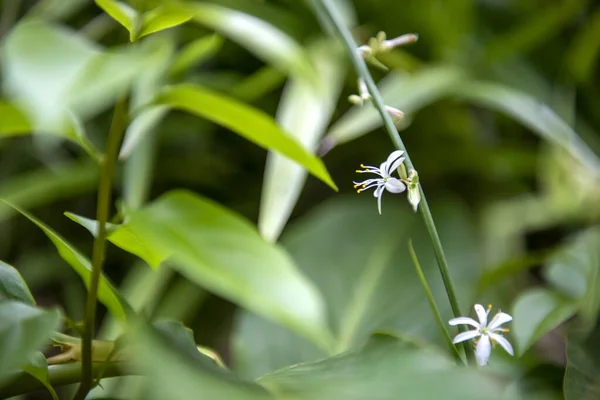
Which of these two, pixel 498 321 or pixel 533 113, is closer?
pixel 498 321

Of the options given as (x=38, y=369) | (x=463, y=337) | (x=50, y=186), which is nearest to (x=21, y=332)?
(x=38, y=369)

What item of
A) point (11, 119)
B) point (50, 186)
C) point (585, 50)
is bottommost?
point (11, 119)

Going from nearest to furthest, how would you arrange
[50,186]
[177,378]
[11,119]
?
[177,378] < [11,119] < [50,186]

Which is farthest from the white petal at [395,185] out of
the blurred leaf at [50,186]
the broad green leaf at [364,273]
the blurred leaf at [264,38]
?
the blurred leaf at [50,186]

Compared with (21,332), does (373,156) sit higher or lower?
higher

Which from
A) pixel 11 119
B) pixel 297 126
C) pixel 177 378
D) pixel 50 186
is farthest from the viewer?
pixel 50 186

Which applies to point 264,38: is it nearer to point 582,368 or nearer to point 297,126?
point 297,126

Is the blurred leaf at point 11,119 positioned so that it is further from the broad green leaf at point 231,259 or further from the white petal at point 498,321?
the white petal at point 498,321
